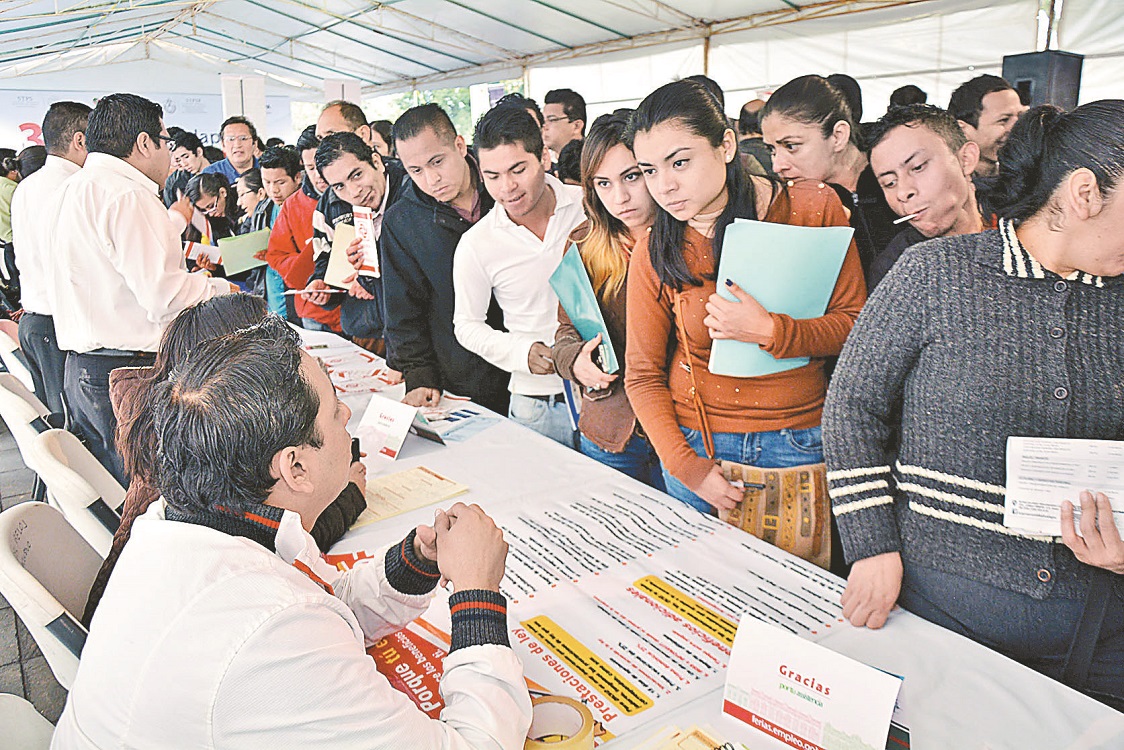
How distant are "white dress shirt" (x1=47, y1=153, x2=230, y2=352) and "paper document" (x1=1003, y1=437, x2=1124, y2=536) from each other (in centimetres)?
227

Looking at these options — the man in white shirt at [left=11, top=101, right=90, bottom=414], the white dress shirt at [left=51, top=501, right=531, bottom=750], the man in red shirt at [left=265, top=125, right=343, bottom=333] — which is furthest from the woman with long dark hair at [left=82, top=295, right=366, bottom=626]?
the man in red shirt at [left=265, top=125, right=343, bottom=333]

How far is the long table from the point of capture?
0.94 metres

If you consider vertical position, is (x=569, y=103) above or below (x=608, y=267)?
above

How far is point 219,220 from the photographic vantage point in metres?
5.02

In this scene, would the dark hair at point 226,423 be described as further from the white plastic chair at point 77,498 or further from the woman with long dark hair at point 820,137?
the woman with long dark hair at point 820,137

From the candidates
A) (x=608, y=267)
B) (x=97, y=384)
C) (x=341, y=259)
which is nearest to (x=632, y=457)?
(x=608, y=267)

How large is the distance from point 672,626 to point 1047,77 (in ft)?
12.0

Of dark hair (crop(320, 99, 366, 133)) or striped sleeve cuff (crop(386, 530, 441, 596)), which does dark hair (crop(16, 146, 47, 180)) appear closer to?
dark hair (crop(320, 99, 366, 133))

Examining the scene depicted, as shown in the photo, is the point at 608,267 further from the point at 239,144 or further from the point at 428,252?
the point at 239,144

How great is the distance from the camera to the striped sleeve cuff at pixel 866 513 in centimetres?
118

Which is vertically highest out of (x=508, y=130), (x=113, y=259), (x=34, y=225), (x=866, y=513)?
(x=508, y=130)

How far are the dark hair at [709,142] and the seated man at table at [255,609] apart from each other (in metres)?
0.73

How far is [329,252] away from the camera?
3.39 m

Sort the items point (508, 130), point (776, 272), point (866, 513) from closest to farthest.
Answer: point (866, 513), point (776, 272), point (508, 130)
